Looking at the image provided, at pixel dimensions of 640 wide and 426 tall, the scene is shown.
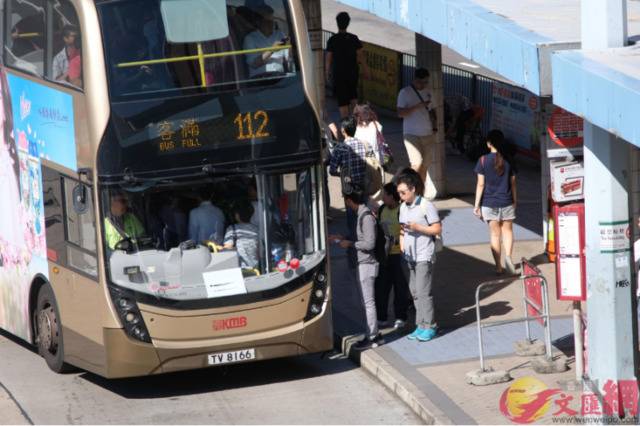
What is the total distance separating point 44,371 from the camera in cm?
1518

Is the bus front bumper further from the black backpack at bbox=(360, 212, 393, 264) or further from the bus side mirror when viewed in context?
the black backpack at bbox=(360, 212, 393, 264)

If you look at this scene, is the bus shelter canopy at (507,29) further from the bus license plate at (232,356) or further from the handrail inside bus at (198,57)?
the bus license plate at (232,356)

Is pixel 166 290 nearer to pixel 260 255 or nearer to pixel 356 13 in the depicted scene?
pixel 260 255

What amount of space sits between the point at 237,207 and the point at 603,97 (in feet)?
13.9

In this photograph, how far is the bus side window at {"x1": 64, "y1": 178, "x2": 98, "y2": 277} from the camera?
13.5 m

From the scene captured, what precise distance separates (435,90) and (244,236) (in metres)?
8.86

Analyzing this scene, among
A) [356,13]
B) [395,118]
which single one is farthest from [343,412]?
[356,13]

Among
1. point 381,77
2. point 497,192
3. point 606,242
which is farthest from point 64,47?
point 381,77

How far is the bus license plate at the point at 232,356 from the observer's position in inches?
543

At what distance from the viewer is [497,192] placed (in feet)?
57.0

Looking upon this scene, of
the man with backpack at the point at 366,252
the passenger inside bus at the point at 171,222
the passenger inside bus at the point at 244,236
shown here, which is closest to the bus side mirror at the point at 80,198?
the passenger inside bus at the point at 171,222

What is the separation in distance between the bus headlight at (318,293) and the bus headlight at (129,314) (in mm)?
1744

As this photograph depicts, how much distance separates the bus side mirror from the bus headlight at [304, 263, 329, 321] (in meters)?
2.49

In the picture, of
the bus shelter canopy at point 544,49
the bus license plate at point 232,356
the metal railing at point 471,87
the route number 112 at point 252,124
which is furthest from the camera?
the metal railing at point 471,87
